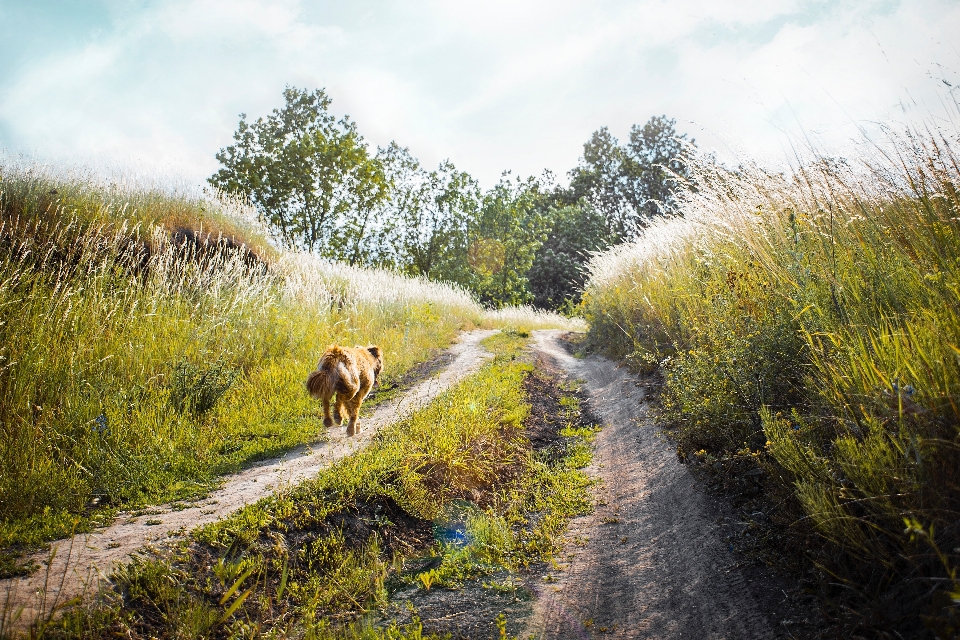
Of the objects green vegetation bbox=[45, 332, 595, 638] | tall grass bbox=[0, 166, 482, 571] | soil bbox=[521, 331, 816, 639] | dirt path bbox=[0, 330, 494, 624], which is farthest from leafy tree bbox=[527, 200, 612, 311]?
soil bbox=[521, 331, 816, 639]

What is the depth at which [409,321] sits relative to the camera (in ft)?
48.3

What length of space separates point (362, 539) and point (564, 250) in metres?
37.4

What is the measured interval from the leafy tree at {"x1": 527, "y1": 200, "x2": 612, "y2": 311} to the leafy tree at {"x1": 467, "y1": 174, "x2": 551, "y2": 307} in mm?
7538

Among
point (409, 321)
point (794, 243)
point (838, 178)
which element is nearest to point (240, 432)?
point (794, 243)

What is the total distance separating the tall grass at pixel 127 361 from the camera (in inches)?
170

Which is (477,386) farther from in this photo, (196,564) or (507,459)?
(196,564)

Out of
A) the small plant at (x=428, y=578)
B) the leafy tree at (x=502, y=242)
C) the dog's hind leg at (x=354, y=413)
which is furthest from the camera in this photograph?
the leafy tree at (x=502, y=242)

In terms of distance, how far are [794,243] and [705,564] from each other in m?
2.73

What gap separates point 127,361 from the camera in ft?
20.1

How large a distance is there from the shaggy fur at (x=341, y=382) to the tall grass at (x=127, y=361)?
1.55 ft

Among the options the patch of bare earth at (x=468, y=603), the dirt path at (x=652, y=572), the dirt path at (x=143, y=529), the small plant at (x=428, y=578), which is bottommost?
the dirt path at (x=652, y=572)

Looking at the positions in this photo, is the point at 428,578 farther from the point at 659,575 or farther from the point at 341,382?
the point at 341,382

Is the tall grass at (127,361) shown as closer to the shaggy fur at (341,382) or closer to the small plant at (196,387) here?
the small plant at (196,387)

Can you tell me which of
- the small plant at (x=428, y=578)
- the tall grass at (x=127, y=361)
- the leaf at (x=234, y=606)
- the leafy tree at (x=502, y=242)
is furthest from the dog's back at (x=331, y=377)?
the leafy tree at (x=502, y=242)
